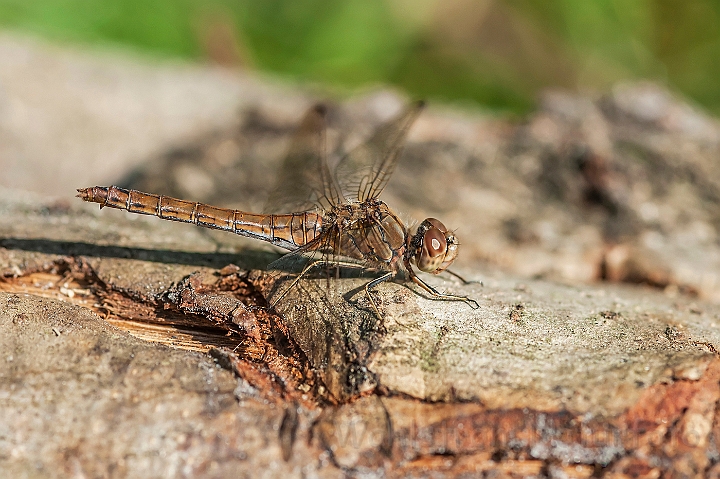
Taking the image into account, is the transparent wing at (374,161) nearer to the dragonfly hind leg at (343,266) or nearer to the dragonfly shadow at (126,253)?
the dragonfly hind leg at (343,266)

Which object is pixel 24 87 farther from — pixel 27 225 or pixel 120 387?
pixel 120 387

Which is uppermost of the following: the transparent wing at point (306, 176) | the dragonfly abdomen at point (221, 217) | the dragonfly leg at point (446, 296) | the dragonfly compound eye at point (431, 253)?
the transparent wing at point (306, 176)

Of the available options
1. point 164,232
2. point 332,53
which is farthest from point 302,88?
point 164,232

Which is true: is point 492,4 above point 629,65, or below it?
above

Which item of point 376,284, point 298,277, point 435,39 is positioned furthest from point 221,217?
point 435,39

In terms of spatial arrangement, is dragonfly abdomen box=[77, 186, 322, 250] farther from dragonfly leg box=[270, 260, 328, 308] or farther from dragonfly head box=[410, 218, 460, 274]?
dragonfly head box=[410, 218, 460, 274]

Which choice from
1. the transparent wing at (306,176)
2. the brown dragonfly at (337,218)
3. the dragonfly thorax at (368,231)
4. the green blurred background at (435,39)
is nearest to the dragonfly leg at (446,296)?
the brown dragonfly at (337,218)

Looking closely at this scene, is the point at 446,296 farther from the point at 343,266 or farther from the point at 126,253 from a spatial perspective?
the point at 126,253

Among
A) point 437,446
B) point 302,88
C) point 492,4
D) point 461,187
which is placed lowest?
point 437,446
